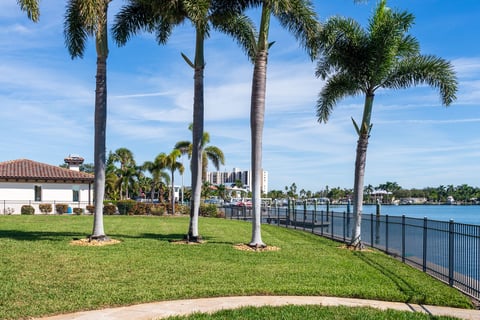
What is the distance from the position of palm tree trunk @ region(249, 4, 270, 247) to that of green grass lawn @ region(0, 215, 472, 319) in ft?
4.13

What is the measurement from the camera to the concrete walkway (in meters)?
7.92

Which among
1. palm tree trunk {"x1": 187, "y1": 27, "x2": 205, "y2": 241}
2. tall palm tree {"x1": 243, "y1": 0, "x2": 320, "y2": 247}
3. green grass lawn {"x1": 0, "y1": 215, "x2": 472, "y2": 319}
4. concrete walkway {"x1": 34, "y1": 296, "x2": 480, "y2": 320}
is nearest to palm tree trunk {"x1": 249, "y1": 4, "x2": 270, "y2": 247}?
tall palm tree {"x1": 243, "y1": 0, "x2": 320, "y2": 247}

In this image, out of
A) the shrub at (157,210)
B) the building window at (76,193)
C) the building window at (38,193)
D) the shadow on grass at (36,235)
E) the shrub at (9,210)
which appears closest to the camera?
the shadow on grass at (36,235)

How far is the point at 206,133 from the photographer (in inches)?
1827

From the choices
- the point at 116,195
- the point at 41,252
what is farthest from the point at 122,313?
the point at 116,195

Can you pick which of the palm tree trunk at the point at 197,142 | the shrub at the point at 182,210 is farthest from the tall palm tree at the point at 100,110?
the shrub at the point at 182,210

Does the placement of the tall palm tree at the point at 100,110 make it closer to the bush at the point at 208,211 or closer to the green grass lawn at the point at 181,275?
the green grass lawn at the point at 181,275

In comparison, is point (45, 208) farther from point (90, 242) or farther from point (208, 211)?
point (90, 242)

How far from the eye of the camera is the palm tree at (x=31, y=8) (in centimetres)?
1462

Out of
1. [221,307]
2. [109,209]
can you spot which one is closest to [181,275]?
[221,307]

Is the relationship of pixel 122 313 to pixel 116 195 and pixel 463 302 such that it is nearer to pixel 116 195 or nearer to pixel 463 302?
pixel 463 302

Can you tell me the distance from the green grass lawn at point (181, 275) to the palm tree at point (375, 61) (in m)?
4.06

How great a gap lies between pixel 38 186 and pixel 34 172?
127cm

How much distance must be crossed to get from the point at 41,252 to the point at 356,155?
1100 cm
